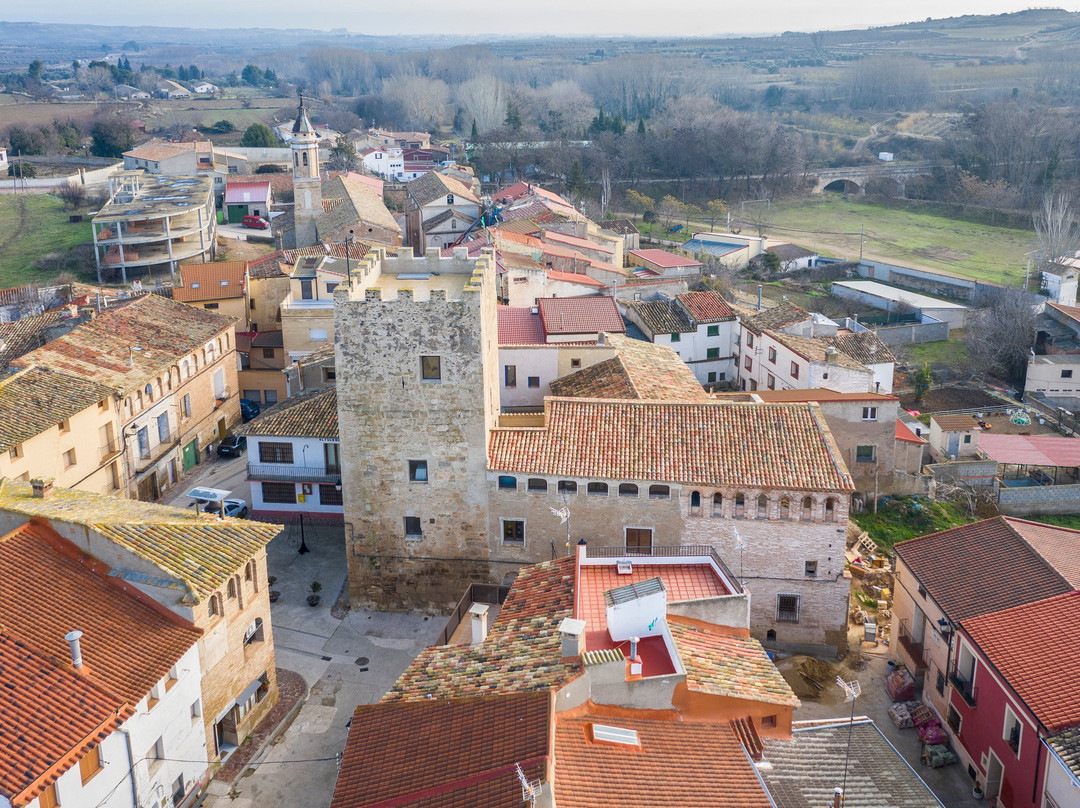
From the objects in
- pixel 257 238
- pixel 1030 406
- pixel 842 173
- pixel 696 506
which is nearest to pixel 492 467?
pixel 696 506

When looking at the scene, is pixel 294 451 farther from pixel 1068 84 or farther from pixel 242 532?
pixel 1068 84

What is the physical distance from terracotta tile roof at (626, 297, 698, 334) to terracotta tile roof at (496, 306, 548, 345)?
9933mm

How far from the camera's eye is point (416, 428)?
30.4 m

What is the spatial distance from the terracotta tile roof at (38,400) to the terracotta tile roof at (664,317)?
28541 mm

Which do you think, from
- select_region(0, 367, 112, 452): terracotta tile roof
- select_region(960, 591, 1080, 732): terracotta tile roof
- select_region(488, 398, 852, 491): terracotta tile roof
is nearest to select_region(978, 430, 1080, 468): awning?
select_region(488, 398, 852, 491): terracotta tile roof

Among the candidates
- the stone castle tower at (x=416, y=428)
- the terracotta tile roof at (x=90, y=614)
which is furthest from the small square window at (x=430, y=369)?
the terracotta tile roof at (x=90, y=614)

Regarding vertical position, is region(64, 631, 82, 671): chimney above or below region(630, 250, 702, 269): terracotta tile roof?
above

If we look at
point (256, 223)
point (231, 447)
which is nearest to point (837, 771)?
point (231, 447)

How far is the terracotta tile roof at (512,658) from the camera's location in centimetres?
2067

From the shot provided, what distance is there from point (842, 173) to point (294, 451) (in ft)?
374

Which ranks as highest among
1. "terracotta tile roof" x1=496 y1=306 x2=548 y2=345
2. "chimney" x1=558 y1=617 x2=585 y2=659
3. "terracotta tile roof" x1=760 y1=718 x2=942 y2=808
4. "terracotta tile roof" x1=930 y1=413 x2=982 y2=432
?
"terracotta tile roof" x1=496 y1=306 x2=548 y2=345

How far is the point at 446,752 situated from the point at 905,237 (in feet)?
331

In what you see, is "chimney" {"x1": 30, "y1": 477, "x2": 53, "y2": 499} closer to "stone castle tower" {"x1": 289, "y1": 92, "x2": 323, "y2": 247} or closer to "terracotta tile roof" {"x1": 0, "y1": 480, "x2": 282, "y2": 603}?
"terracotta tile roof" {"x1": 0, "y1": 480, "x2": 282, "y2": 603}

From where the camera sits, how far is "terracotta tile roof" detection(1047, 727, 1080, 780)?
2011 cm
